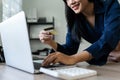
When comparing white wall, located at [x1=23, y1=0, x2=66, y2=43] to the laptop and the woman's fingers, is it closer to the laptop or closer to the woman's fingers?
the laptop

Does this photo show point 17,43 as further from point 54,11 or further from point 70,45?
point 54,11

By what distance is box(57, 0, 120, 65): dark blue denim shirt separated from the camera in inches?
42.1

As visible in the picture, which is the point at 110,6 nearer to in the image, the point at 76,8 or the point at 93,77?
the point at 76,8

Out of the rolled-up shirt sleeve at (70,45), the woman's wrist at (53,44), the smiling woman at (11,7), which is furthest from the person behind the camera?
the smiling woman at (11,7)

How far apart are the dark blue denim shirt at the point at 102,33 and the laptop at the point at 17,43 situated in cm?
32

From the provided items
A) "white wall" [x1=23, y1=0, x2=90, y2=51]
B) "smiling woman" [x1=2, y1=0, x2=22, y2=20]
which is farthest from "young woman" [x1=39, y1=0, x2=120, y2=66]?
"white wall" [x1=23, y1=0, x2=90, y2=51]

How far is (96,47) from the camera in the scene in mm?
1059

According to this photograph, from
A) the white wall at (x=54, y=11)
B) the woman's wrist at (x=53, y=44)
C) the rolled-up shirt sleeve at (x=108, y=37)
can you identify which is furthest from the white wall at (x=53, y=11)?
the rolled-up shirt sleeve at (x=108, y=37)

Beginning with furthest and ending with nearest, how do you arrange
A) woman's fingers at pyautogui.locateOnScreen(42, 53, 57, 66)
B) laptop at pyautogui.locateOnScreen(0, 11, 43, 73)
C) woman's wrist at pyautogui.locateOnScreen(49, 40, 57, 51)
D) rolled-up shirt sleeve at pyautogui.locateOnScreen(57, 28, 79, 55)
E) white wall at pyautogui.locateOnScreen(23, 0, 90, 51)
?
white wall at pyautogui.locateOnScreen(23, 0, 90, 51), rolled-up shirt sleeve at pyautogui.locateOnScreen(57, 28, 79, 55), woman's wrist at pyautogui.locateOnScreen(49, 40, 57, 51), woman's fingers at pyautogui.locateOnScreen(42, 53, 57, 66), laptop at pyautogui.locateOnScreen(0, 11, 43, 73)

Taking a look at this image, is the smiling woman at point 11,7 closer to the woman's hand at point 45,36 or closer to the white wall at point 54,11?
the white wall at point 54,11

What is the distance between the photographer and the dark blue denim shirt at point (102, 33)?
1068 millimetres

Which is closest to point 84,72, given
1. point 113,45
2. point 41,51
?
point 113,45

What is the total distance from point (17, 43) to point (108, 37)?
443 mm

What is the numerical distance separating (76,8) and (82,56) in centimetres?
35
